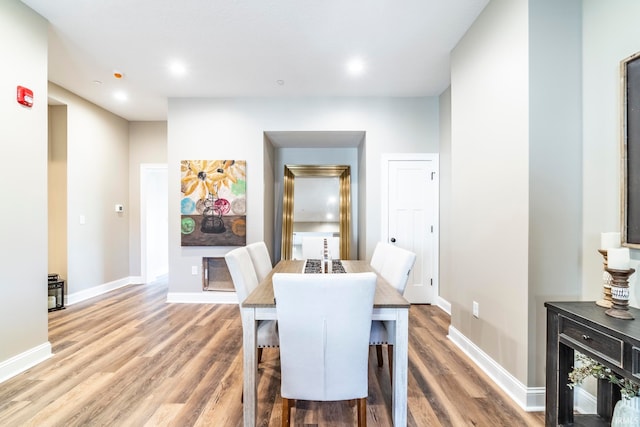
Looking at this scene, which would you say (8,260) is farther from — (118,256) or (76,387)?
(118,256)

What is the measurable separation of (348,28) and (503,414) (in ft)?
9.62

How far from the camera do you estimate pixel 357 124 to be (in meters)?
3.83

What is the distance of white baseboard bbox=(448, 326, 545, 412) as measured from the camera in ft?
5.82

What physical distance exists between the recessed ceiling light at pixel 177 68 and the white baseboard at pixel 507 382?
3.78 m

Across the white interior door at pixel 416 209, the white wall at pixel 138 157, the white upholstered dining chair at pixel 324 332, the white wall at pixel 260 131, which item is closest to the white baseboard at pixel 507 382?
the white upholstered dining chair at pixel 324 332

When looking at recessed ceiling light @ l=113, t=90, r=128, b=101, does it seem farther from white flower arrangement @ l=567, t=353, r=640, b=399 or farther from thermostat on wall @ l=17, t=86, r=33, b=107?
white flower arrangement @ l=567, t=353, r=640, b=399

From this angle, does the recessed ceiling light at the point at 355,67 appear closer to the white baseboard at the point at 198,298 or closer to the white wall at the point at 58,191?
the white baseboard at the point at 198,298

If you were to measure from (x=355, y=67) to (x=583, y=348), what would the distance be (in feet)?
9.43

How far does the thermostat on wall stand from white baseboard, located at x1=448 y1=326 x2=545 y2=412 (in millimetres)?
3986

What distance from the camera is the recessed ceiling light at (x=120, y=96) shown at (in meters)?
3.77

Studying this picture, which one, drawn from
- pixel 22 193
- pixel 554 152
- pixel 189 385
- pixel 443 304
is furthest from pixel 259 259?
pixel 443 304

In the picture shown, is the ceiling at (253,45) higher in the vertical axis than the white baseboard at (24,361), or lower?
higher

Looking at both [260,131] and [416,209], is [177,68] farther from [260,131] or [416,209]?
[416,209]

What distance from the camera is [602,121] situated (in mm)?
1635
